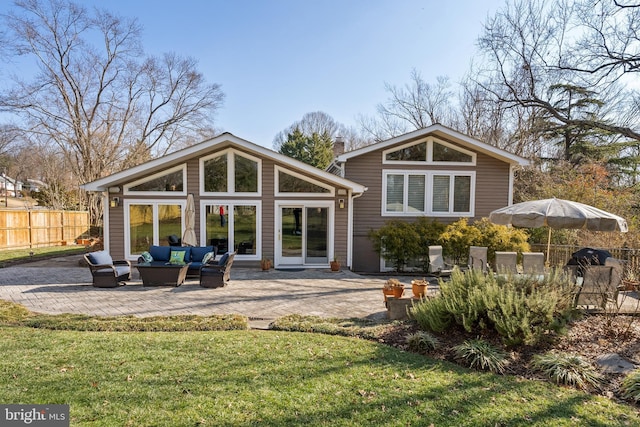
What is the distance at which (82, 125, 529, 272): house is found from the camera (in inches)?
444

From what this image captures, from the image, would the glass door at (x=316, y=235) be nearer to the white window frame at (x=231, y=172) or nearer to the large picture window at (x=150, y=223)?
the white window frame at (x=231, y=172)

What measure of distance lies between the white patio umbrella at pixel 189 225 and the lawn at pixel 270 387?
228 inches

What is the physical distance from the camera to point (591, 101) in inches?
786

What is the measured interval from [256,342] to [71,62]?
26.7 meters

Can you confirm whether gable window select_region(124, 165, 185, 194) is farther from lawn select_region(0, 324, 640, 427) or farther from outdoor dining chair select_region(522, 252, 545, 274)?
outdoor dining chair select_region(522, 252, 545, 274)

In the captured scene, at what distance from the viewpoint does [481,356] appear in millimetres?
4258

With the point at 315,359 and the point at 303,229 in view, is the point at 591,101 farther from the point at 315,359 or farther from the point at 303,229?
the point at 315,359

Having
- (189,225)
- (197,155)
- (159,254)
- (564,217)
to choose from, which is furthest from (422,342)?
(197,155)

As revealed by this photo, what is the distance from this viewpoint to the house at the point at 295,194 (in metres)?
11.3

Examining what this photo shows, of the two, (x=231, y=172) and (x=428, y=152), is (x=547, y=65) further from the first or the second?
(x=231, y=172)

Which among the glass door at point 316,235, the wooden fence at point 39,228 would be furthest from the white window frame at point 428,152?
the wooden fence at point 39,228

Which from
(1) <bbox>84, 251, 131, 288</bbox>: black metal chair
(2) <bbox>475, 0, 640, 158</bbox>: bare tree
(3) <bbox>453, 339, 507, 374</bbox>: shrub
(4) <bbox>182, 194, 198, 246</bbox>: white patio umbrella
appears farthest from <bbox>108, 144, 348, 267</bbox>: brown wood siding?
(2) <bbox>475, 0, 640, 158</bbox>: bare tree

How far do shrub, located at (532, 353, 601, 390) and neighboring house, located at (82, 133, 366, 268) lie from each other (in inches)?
305

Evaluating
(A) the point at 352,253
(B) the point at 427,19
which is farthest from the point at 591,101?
(A) the point at 352,253
